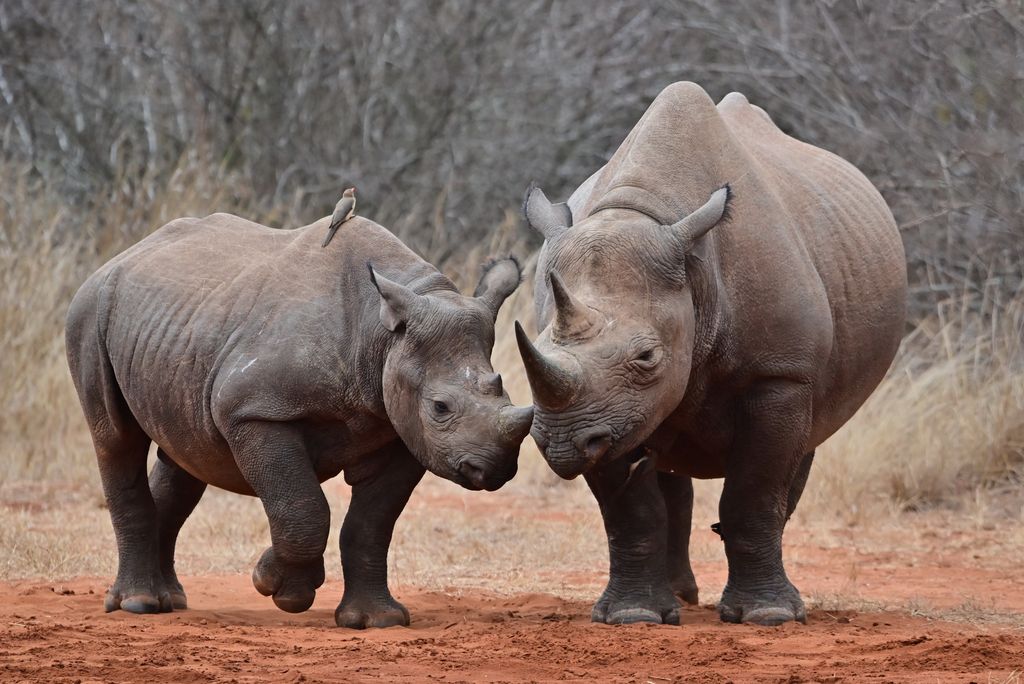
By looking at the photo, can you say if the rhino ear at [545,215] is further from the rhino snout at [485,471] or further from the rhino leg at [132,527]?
the rhino leg at [132,527]

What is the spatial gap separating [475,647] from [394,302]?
138 cm

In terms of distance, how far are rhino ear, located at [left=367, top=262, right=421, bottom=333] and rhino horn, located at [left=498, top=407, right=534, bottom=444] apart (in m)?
0.58

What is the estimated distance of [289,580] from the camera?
6742 millimetres

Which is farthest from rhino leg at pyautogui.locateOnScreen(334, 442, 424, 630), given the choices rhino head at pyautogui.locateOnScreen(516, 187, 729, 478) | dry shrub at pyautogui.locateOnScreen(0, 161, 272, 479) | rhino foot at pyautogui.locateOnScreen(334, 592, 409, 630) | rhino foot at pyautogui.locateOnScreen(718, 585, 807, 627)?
dry shrub at pyautogui.locateOnScreen(0, 161, 272, 479)

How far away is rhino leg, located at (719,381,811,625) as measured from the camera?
6852 mm

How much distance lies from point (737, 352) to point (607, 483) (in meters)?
0.74

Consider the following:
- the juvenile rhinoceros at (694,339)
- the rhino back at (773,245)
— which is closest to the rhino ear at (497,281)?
the juvenile rhinoceros at (694,339)

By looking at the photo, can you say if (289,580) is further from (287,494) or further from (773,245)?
(773,245)

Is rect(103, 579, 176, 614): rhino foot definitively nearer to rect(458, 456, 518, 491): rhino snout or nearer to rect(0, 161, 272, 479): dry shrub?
rect(458, 456, 518, 491): rhino snout

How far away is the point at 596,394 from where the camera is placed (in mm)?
6023

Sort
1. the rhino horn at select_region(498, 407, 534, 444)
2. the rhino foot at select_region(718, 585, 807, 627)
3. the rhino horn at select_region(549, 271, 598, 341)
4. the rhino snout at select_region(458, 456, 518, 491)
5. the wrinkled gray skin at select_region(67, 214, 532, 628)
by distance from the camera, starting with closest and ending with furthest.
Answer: the rhino horn at select_region(549, 271, 598, 341) → the rhino horn at select_region(498, 407, 534, 444) → the rhino snout at select_region(458, 456, 518, 491) → the wrinkled gray skin at select_region(67, 214, 532, 628) → the rhino foot at select_region(718, 585, 807, 627)

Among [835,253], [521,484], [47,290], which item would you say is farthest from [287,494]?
[47,290]

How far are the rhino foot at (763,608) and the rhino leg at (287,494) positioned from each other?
5.56ft

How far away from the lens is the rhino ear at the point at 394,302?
6.57 metres
